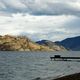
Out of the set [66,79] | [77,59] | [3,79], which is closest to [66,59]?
[77,59]

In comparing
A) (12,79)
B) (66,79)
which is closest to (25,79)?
(12,79)

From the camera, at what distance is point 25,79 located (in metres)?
69.2

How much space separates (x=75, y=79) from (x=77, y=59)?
136m

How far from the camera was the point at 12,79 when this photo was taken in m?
70.6

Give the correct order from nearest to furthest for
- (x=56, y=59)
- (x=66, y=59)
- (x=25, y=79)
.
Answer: (x=25, y=79) < (x=66, y=59) < (x=56, y=59)

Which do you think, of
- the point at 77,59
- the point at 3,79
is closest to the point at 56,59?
the point at 77,59

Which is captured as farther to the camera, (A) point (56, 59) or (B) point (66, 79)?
(A) point (56, 59)

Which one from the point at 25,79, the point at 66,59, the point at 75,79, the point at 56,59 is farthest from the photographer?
the point at 56,59

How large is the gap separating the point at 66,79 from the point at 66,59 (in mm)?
127466

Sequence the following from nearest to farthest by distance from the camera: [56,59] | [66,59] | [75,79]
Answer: [75,79], [66,59], [56,59]

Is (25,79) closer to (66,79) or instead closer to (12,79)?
(12,79)

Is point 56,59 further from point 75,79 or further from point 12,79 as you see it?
point 75,79

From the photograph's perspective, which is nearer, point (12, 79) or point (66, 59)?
point (12, 79)

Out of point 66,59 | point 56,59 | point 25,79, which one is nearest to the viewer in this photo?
point 25,79
